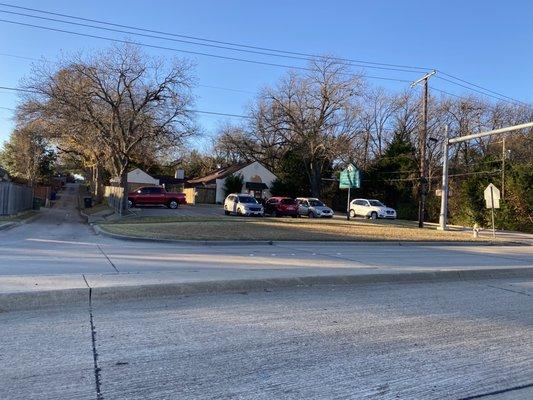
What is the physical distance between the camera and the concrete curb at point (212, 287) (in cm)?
662

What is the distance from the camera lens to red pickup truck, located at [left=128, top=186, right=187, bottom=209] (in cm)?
4184

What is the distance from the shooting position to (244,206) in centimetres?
3844

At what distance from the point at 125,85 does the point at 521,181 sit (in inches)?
1197

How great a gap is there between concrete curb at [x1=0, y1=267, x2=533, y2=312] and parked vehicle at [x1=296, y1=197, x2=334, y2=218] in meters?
29.8

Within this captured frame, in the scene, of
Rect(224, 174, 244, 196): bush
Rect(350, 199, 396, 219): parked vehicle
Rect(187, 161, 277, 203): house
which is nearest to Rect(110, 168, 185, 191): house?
Rect(187, 161, 277, 203): house

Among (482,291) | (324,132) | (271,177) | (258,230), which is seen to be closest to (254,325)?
(482,291)

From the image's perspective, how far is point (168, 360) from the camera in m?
4.73

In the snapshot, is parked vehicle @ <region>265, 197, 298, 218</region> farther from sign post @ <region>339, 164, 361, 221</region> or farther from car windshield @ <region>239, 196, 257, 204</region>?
sign post @ <region>339, 164, 361, 221</region>

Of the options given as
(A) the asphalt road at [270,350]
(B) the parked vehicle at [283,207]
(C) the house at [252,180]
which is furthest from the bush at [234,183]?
(A) the asphalt road at [270,350]

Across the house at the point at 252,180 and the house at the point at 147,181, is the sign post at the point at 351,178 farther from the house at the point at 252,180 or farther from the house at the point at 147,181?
the house at the point at 147,181

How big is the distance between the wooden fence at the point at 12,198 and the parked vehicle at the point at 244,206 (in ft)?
48.2

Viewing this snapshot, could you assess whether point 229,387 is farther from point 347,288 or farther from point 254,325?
point 347,288

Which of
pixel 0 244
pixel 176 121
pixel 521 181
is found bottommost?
pixel 0 244

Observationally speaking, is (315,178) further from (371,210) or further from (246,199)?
(246,199)
